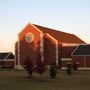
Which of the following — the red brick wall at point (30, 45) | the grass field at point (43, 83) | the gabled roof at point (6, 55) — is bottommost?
the grass field at point (43, 83)

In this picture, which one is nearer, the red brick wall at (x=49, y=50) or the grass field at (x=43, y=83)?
the grass field at (x=43, y=83)

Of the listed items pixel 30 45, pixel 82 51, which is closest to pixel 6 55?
pixel 30 45

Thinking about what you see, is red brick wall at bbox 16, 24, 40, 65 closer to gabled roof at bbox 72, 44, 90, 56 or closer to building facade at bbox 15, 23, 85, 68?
building facade at bbox 15, 23, 85, 68

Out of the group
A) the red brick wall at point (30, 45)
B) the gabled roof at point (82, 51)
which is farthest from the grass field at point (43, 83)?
the red brick wall at point (30, 45)

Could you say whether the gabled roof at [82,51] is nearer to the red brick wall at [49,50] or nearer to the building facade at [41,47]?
the building facade at [41,47]

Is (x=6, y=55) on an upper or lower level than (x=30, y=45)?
lower

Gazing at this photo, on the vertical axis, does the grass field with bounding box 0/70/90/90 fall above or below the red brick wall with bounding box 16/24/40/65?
below

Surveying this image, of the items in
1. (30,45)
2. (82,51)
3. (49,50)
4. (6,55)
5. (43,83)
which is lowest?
(43,83)

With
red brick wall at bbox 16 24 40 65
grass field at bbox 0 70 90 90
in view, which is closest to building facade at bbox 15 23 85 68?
red brick wall at bbox 16 24 40 65

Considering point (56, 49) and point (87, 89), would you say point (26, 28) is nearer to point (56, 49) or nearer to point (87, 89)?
point (56, 49)

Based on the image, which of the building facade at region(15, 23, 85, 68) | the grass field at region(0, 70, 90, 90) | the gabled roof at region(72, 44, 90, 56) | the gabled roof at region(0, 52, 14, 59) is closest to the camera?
the grass field at region(0, 70, 90, 90)

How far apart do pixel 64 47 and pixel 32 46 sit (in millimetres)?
9382

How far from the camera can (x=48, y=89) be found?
3294 cm

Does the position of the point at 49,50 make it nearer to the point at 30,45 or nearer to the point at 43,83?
the point at 30,45
